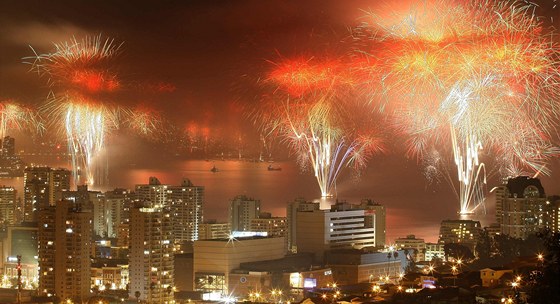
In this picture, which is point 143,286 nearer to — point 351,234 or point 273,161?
point 351,234

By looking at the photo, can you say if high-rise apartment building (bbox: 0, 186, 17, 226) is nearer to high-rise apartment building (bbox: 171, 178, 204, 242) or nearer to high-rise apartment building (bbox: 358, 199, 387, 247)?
high-rise apartment building (bbox: 171, 178, 204, 242)

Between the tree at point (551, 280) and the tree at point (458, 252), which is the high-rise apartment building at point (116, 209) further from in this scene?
the tree at point (551, 280)

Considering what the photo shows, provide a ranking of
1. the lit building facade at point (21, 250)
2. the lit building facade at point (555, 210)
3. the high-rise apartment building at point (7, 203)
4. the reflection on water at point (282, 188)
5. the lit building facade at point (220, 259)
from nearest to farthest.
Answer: the lit building facade at point (220, 259)
the lit building facade at point (21, 250)
the lit building facade at point (555, 210)
the high-rise apartment building at point (7, 203)
the reflection on water at point (282, 188)

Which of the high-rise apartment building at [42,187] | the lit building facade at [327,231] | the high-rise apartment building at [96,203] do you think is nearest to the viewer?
the lit building facade at [327,231]

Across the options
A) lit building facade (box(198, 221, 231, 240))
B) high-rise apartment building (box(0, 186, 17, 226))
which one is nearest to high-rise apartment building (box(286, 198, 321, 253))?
lit building facade (box(198, 221, 231, 240))

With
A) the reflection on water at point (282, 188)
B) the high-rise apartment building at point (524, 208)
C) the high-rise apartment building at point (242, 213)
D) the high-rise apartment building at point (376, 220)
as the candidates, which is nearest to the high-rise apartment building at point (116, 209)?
the high-rise apartment building at point (242, 213)

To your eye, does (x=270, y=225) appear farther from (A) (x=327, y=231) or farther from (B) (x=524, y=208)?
(B) (x=524, y=208)

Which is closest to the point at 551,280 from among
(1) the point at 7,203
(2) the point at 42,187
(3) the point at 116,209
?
(2) the point at 42,187
